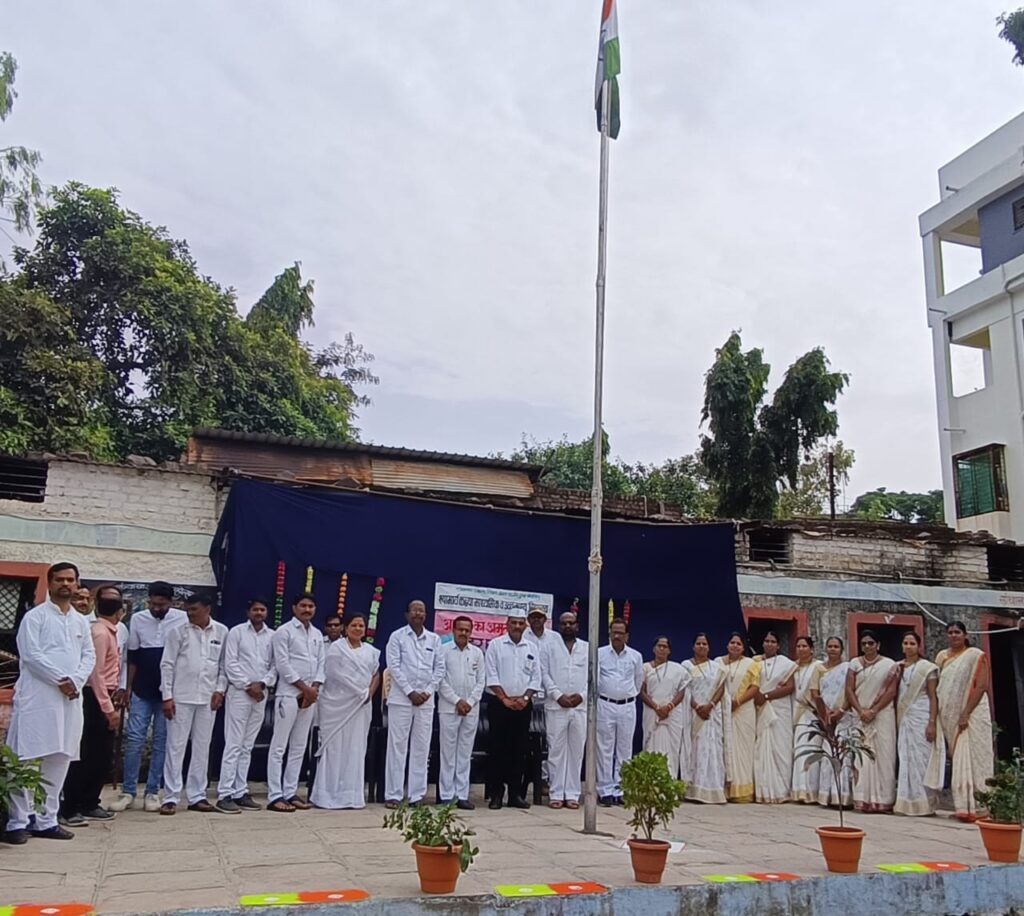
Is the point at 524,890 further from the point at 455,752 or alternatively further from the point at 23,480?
the point at 23,480

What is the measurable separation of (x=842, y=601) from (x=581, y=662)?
4.65 m

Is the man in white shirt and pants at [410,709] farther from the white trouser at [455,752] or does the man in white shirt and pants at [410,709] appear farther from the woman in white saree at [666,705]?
the woman in white saree at [666,705]

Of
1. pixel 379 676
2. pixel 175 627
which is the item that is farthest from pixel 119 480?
pixel 379 676

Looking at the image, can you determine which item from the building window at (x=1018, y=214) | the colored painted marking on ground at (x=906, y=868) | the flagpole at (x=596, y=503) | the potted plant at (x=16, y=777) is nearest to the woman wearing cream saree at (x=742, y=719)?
the flagpole at (x=596, y=503)

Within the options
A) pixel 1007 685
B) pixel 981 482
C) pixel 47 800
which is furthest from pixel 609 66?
pixel 981 482

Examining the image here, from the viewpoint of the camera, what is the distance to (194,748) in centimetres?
650

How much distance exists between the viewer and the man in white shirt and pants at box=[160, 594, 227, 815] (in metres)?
6.39

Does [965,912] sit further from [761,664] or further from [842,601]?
[842,601]

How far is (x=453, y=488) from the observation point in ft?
39.7

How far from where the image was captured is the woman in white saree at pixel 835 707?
26.2 ft

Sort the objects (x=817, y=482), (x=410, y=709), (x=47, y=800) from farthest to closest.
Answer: (x=817, y=482) < (x=410, y=709) < (x=47, y=800)

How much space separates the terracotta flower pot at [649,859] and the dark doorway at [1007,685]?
8797 millimetres

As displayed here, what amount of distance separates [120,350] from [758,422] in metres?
11.4

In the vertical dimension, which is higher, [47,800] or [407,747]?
[407,747]
